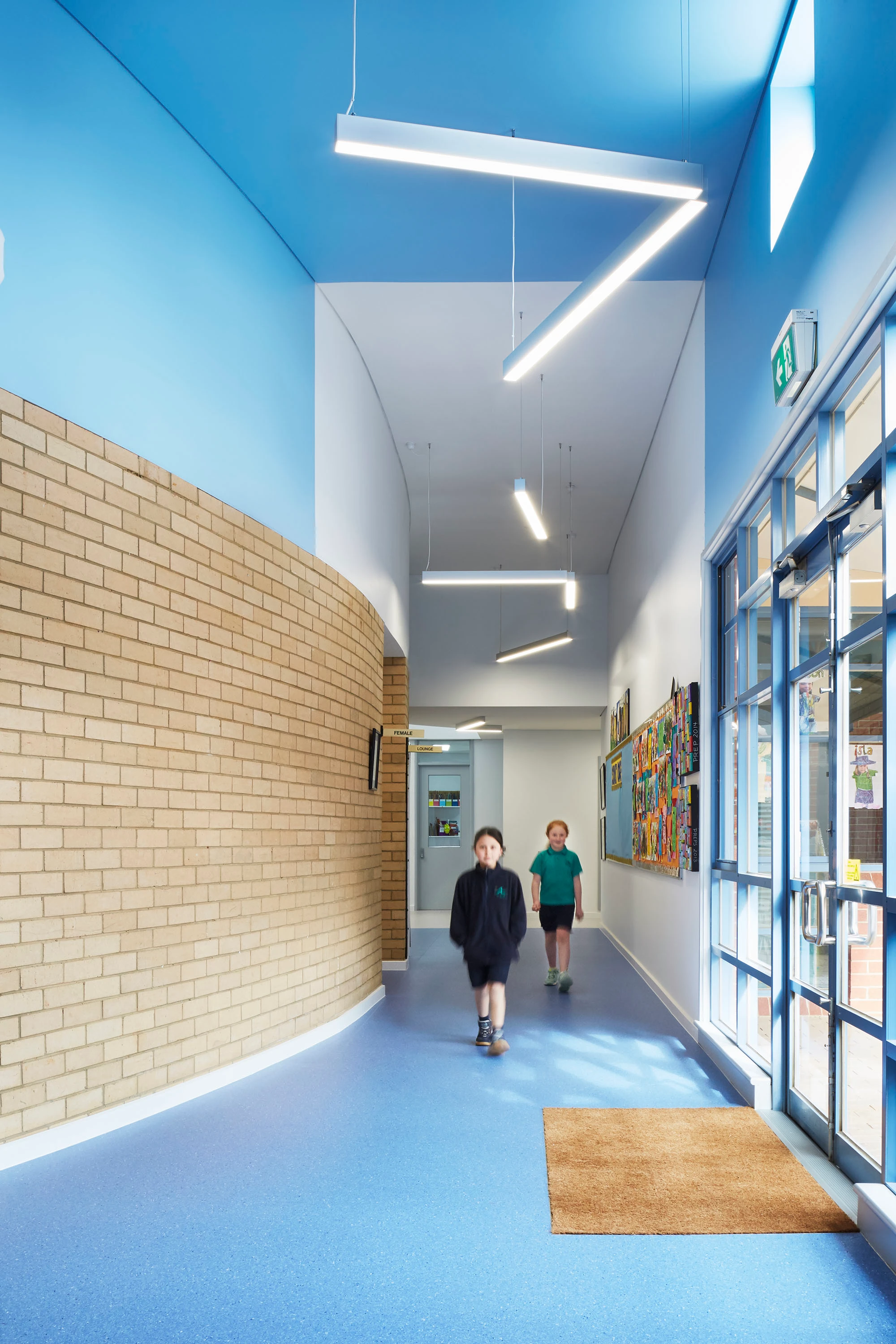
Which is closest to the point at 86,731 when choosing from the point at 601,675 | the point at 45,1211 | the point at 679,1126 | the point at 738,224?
the point at 45,1211

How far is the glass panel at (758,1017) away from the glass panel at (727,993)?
23cm

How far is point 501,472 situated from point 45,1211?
8.23m

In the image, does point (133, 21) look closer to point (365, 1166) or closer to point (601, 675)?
point (365, 1166)

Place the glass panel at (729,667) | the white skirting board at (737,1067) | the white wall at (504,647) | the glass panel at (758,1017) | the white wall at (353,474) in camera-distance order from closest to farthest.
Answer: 1. the white skirting board at (737,1067)
2. the glass panel at (758,1017)
3. the glass panel at (729,667)
4. the white wall at (353,474)
5. the white wall at (504,647)

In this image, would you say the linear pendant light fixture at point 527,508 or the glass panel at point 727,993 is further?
the linear pendant light fixture at point 527,508

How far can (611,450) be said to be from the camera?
998 cm

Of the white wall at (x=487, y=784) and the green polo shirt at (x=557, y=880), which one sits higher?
the white wall at (x=487, y=784)

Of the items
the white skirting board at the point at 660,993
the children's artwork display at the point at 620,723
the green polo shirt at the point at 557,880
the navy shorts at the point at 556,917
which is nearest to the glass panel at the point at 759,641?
the white skirting board at the point at 660,993

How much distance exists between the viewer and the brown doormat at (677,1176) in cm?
349

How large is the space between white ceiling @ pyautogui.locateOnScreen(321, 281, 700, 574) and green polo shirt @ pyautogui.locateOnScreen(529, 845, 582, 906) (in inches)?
149

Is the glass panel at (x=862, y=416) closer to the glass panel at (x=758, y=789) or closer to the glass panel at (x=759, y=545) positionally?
the glass panel at (x=759, y=545)

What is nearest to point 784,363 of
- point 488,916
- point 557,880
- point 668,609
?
point 488,916

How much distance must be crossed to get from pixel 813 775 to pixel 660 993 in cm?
432

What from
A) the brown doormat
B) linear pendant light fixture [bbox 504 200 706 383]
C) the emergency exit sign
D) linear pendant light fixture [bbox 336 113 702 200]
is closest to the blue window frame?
the emergency exit sign
